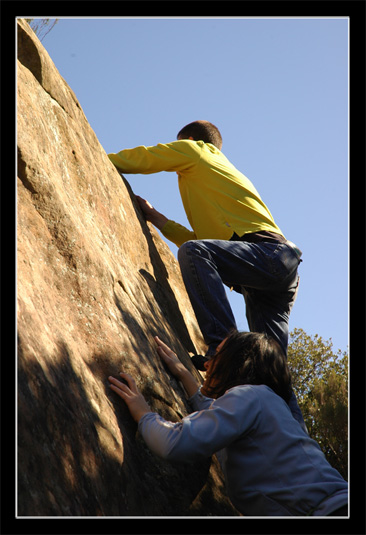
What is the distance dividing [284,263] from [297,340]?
263 inches

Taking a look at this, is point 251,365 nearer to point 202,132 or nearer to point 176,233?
point 176,233

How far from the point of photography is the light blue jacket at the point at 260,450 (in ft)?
10.1

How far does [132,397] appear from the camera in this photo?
12.1ft

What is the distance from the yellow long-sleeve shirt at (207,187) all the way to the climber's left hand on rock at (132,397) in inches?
89.0

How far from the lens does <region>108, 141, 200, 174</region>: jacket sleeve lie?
5.69 m

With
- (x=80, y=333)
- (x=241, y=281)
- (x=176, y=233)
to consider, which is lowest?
(x=80, y=333)

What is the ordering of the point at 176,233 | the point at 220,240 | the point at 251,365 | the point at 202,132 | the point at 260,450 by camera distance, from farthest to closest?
the point at 202,132
the point at 176,233
the point at 220,240
the point at 251,365
the point at 260,450

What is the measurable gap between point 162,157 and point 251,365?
2687mm

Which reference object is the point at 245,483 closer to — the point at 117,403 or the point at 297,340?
the point at 117,403

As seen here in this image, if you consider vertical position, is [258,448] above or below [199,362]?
below

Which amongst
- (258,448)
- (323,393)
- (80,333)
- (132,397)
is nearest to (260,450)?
(258,448)

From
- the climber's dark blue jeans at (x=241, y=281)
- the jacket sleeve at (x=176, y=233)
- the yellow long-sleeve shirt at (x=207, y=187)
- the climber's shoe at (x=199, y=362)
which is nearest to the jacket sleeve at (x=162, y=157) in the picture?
the yellow long-sleeve shirt at (x=207, y=187)

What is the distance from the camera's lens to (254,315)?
5750 millimetres

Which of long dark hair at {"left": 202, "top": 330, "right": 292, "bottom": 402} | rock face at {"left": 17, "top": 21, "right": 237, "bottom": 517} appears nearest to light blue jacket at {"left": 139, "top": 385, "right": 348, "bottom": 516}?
long dark hair at {"left": 202, "top": 330, "right": 292, "bottom": 402}
